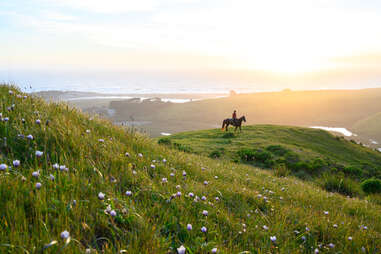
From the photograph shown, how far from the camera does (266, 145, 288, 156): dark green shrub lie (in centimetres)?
2453

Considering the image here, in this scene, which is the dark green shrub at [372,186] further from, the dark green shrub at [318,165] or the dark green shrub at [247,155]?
the dark green shrub at [247,155]

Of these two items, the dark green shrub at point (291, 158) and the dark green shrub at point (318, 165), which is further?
the dark green shrub at point (291, 158)

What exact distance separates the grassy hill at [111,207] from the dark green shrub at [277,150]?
62.4 ft

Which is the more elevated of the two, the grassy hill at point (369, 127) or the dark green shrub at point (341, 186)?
the dark green shrub at point (341, 186)

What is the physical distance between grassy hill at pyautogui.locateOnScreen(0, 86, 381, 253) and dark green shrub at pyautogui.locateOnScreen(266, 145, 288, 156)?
19.0 meters

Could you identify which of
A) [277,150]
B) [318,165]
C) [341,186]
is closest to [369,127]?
[277,150]

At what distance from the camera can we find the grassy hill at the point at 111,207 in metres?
2.61

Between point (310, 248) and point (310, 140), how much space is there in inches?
1515

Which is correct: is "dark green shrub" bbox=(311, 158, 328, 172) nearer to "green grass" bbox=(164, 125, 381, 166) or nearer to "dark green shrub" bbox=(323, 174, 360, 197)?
"dark green shrub" bbox=(323, 174, 360, 197)

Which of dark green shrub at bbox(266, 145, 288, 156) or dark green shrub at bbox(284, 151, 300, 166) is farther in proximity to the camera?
dark green shrub at bbox(266, 145, 288, 156)

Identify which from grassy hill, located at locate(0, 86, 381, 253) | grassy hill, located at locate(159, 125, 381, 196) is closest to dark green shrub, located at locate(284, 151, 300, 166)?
grassy hill, located at locate(159, 125, 381, 196)

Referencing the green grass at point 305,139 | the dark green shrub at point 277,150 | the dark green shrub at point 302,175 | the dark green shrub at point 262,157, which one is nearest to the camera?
the dark green shrub at point 302,175

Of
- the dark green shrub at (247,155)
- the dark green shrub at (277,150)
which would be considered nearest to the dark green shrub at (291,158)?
the dark green shrub at (277,150)

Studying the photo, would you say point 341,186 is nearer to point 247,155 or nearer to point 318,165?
point 318,165
